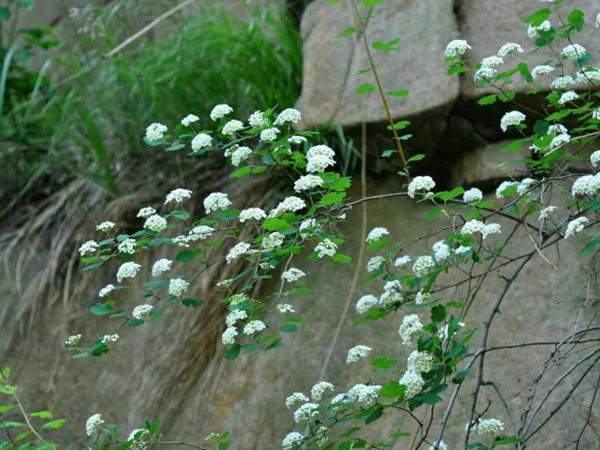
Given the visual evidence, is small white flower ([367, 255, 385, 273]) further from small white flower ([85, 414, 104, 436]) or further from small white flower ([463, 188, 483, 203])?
small white flower ([85, 414, 104, 436])

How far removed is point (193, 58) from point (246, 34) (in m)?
0.16

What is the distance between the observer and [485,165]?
104 inches

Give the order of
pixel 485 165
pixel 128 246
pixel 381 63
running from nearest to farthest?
pixel 128 246, pixel 485 165, pixel 381 63

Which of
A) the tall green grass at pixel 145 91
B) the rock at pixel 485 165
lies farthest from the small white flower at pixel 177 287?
the tall green grass at pixel 145 91

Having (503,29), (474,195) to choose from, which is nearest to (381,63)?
(503,29)

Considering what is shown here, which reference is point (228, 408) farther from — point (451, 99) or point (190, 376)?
point (451, 99)

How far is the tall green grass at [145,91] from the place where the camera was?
3049 mm

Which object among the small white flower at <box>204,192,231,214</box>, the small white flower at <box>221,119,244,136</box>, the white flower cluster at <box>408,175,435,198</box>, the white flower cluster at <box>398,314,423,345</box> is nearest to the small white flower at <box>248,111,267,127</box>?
the small white flower at <box>221,119,244,136</box>

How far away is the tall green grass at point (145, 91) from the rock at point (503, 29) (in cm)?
51

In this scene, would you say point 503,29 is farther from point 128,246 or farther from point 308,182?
point 128,246

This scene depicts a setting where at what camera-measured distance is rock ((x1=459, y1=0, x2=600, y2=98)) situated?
260 cm

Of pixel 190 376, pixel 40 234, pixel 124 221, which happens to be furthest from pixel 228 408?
pixel 40 234

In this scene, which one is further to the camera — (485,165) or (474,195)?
(485,165)

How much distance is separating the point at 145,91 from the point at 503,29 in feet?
3.47
